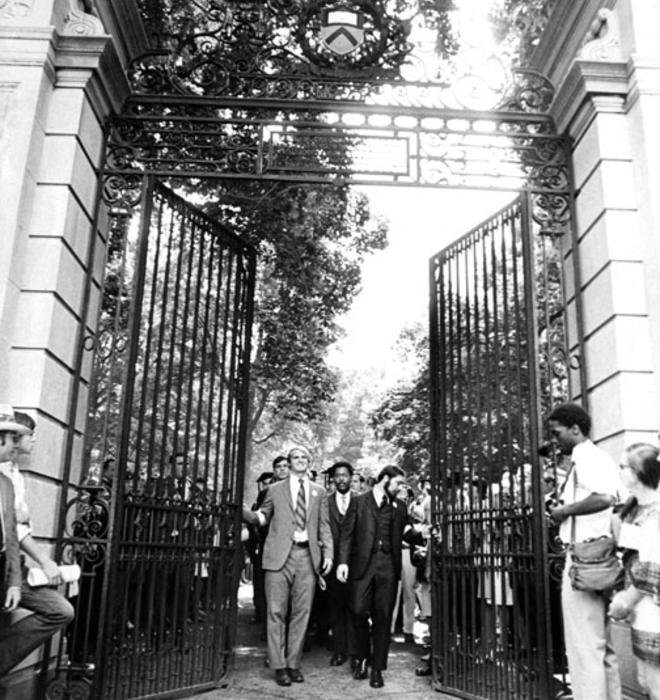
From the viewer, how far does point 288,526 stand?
22.8ft

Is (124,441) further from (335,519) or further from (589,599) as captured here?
(589,599)

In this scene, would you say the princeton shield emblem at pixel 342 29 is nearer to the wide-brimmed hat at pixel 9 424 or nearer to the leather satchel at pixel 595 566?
the wide-brimmed hat at pixel 9 424

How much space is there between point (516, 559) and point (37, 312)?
4177 mm

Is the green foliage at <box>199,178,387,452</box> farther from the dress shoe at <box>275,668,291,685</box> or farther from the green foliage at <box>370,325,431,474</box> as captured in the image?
the dress shoe at <box>275,668,291,685</box>

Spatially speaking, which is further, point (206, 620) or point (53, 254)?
point (206, 620)

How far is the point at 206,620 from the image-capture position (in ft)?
20.5

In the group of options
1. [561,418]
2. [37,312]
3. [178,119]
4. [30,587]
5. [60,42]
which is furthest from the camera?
[178,119]

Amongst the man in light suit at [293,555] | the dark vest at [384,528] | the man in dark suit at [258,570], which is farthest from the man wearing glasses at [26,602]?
the man in dark suit at [258,570]

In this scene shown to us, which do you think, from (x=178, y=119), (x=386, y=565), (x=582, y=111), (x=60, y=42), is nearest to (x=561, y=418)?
(x=386, y=565)

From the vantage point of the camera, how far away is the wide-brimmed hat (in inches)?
164

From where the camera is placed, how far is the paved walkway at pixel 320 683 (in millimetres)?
6086

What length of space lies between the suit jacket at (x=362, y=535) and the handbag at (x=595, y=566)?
2724 millimetres

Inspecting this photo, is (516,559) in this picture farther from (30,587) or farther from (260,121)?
(260,121)

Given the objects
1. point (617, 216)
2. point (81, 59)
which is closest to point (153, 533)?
point (81, 59)
